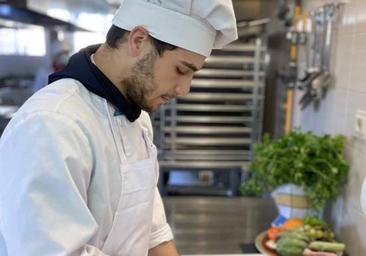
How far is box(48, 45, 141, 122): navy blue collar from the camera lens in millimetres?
710

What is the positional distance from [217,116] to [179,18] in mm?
1636

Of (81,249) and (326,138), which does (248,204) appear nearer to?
(326,138)

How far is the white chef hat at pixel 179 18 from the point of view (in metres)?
0.70

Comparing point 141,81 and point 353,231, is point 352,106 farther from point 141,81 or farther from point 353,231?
point 141,81

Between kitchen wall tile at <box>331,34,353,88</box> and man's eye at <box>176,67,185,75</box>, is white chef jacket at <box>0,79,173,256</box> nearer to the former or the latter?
man's eye at <box>176,67,185,75</box>

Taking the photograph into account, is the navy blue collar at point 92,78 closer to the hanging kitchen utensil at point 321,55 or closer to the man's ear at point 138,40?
the man's ear at point 138,40

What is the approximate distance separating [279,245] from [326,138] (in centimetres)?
37

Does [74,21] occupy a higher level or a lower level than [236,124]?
higher

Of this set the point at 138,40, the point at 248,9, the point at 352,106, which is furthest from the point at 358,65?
the point at 248,9

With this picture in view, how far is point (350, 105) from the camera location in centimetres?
113

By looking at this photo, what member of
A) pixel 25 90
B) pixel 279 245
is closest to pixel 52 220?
pixel 279 245

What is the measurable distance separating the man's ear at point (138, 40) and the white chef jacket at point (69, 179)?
0.38 ft

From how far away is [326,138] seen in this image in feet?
3.86

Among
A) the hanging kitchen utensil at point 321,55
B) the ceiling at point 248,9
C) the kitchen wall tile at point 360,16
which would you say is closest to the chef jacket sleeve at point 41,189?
the kitchen wall tile at point 360,16
